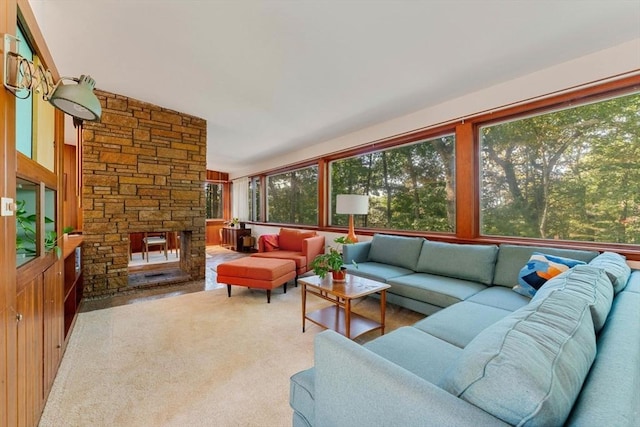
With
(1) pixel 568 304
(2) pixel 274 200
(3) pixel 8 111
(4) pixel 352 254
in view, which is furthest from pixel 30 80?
(2) pixel 274 200

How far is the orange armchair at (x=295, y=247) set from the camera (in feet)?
13.6

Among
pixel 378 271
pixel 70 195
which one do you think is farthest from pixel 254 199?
pixel 378 271

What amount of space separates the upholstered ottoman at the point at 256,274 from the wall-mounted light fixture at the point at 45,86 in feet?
7.42

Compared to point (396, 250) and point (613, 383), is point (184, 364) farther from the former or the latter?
point (396, 250)

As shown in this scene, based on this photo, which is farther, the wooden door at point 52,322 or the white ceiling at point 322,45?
the white ceiling at point 322,45

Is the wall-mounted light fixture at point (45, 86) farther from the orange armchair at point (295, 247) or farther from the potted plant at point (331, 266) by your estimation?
the orange armchair at point (295, 247)

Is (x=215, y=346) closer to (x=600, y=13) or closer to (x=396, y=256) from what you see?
(x=396, y=256)

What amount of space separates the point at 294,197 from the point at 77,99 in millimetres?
4893

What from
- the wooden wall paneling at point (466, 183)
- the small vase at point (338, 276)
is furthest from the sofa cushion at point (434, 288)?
the wooden wall paneling at point (466, 183)

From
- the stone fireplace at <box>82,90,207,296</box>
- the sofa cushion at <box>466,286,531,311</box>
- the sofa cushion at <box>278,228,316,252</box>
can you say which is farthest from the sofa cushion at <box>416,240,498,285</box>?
the stone fireplace at <box>82,90,207,296</box>

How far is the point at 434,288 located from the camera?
98.4 inches

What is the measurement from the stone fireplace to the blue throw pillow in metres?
4.16

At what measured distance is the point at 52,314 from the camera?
1.77 metres

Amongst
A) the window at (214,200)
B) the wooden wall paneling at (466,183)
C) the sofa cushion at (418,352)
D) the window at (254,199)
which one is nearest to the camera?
the sofa cushion at (418,352)
